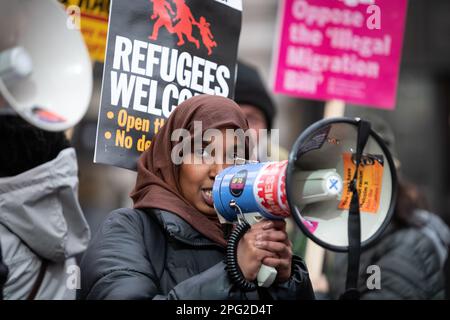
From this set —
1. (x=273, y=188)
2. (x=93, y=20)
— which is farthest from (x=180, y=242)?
(x=93, y=20)

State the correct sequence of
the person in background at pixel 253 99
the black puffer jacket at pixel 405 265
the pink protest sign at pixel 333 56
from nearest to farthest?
the pink protest sign at pixel 333 56
the black puffer jacket at pixel 405 265
the person in background at pixel 253 99

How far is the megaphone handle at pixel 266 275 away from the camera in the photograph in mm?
1861

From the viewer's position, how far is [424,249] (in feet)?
12.0

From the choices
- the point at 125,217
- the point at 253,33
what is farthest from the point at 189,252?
the point at 253,33

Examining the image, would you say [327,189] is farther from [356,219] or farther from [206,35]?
[206,35]

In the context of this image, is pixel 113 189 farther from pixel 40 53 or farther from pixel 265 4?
pixel 40 53

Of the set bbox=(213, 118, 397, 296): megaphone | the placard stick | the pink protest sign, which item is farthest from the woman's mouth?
the placard stick

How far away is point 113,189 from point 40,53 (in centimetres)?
867

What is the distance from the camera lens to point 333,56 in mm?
3578

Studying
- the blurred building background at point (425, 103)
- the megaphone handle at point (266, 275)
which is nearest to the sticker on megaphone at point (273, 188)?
the megaphone handle at point (266, 275)

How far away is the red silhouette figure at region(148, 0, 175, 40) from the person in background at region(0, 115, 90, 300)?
0.60 meters

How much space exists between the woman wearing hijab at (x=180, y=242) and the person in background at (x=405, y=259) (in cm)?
134

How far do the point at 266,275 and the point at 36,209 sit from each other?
1.14 m

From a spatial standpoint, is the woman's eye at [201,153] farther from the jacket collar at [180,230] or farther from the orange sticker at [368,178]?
the orange sticker at [368,178]
